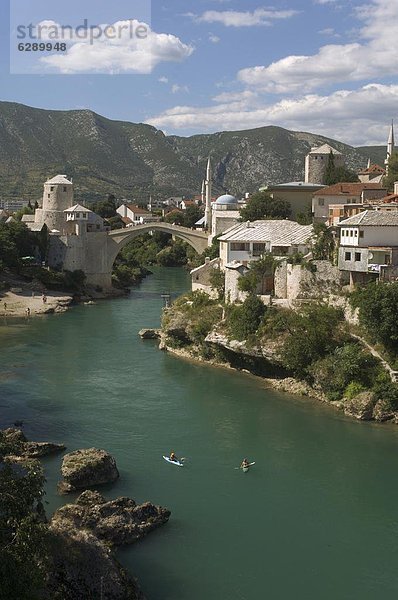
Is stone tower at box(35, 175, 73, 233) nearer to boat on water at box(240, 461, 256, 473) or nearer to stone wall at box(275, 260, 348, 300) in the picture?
stone wall at box(275, 260, 348, 300)

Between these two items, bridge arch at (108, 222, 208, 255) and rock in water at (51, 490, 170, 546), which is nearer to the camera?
rock in water at (51, 490, 170, 546)

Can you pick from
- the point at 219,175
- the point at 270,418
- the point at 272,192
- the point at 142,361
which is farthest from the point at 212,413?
the point at 219,175

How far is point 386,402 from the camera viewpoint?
25.3 meters

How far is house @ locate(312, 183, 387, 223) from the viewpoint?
1718 inches

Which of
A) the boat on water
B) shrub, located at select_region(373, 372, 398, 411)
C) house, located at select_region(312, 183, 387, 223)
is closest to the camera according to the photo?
the boat on water

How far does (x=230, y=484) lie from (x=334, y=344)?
32.3 feet

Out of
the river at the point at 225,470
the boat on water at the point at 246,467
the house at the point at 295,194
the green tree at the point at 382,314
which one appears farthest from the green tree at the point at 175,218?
the boat on water at the point at 246,467

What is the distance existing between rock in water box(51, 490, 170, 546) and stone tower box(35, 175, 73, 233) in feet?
150

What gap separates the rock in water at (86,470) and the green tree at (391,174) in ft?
112

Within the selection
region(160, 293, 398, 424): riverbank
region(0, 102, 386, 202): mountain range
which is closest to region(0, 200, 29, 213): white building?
region(0, 102, 386, 202): mountain range

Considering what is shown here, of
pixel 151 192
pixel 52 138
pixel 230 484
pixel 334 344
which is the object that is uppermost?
pixel 52 138

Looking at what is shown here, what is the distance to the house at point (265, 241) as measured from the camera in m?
35.2

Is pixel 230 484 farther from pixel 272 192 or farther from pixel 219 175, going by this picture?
pixel 219 175

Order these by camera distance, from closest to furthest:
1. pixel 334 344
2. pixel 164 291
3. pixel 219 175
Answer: pixel 334 344 → pixel 164 291 → pixel 219 175
